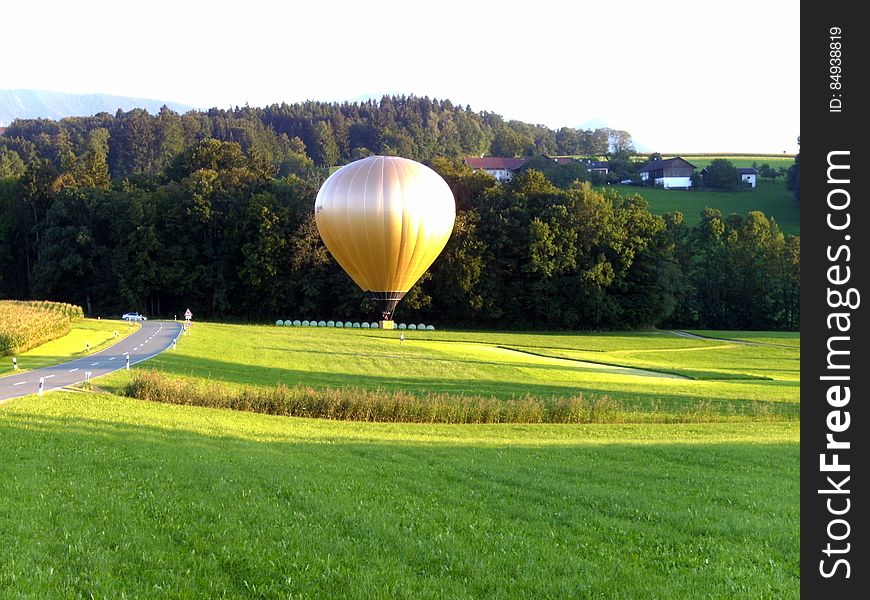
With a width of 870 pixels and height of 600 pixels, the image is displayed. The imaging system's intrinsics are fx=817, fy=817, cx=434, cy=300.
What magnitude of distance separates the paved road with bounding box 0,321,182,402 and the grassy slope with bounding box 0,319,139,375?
663mm

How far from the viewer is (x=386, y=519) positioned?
31.7ft

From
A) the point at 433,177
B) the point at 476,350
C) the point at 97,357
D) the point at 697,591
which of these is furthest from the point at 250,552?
the point at 476,350

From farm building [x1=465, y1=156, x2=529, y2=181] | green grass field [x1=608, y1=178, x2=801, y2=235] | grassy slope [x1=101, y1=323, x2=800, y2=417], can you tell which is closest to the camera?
grassy slope [x1=101, y1=323, x2=800, y2=417]

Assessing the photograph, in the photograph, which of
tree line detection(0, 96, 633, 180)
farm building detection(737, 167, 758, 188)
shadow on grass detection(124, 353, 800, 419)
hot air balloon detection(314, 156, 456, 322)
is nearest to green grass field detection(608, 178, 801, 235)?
farm building detection(737, 167, 758, 188)

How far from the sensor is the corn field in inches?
1315

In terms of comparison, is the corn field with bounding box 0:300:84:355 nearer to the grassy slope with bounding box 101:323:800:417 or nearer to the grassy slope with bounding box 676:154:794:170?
the grassy slope with bounding box 101:323:800:417

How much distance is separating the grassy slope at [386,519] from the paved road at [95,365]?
804 centimetres

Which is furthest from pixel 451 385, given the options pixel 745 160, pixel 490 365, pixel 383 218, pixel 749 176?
pixel 745 160

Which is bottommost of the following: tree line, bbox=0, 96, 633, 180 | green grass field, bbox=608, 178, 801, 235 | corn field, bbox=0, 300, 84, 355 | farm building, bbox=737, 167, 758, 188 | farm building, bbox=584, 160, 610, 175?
corn field, bbox=0, 300, 84, 355

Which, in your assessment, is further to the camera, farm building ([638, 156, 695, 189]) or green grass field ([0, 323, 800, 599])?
farm building ([638, 156, 695, 189])

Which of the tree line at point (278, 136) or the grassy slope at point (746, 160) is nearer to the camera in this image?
the grassy slope at point (746, 160)

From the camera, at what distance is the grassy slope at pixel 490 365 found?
31.2 meters

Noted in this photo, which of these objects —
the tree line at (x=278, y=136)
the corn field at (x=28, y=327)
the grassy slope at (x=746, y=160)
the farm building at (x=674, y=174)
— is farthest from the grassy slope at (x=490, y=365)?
the grassy slope at (x=746, y=160)

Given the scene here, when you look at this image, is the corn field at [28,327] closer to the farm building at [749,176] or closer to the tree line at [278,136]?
the tree line at [278,136]
